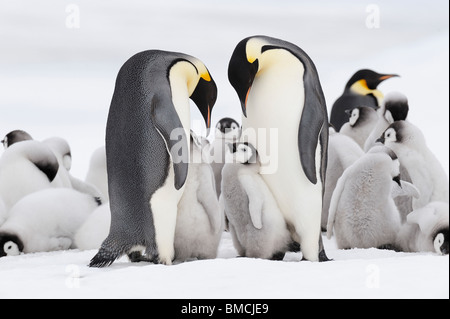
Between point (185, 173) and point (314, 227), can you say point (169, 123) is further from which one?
point (314, 227)

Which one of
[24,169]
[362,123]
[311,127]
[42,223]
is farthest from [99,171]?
[311,127]

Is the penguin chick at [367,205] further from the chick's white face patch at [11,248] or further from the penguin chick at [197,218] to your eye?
the chick's white face patch at [11,248]

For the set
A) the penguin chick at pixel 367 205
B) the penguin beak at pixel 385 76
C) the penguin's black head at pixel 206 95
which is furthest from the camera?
the penguin beak at pixel 385 76

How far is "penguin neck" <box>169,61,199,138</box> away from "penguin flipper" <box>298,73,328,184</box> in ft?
1.47

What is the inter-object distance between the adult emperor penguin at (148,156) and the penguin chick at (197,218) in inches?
2.4

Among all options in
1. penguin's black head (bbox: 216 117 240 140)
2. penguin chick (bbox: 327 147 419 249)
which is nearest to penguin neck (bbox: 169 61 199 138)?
penguin chick (bbox: 327 147 419 249)

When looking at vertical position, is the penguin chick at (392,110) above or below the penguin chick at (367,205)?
above

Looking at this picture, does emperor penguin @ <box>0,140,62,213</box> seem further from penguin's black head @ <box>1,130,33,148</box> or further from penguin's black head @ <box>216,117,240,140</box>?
penguin's black head @ <box>216,117,240,140</box>

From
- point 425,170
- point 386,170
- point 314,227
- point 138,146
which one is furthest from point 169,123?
point 425,170

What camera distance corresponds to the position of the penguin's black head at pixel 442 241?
3248 mm

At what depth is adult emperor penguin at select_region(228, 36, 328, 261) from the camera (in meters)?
3.17

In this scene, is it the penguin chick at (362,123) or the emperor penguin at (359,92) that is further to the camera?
the emperor penguin at (359,92)

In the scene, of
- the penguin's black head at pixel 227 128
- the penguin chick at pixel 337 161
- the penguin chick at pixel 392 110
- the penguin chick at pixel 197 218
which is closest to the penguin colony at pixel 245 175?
the penguin chick at pixel 197 218
